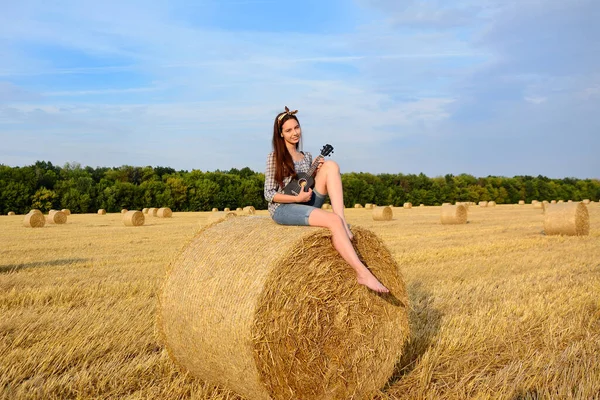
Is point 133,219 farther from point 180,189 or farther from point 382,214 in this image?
point 180,189

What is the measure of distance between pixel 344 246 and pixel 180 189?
43003 mm

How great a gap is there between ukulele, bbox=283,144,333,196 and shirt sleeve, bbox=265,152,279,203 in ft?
0.34

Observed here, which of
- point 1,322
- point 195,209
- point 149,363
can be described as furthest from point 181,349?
point 195,209

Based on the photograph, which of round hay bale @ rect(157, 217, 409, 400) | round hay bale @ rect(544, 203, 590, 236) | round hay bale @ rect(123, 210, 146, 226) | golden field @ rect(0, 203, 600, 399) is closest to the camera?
round hay bale @ rect(157, 217, 409, 400)

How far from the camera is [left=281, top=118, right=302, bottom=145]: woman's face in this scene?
503 cm

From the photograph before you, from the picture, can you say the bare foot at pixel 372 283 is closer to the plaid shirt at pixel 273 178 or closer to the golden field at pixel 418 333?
the golden field at pixel 418 333

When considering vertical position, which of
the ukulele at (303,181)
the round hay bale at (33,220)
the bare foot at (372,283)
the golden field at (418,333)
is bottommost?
the golden field at (418,333)

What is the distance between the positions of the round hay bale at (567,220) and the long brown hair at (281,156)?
1316cm

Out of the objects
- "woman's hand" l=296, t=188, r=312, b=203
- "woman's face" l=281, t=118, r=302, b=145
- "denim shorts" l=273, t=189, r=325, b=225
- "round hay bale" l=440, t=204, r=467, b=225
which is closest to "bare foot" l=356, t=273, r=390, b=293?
"denim shorts" l=273, t=189, r=325, b=225

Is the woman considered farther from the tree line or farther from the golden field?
the tree line

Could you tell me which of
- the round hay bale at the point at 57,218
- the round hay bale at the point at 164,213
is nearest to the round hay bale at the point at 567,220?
the round hay bale at the point at 57,218

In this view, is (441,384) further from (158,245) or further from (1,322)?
(158,245)

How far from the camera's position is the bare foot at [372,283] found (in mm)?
Answer: 4586

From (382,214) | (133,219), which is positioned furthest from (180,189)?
(382,214)
